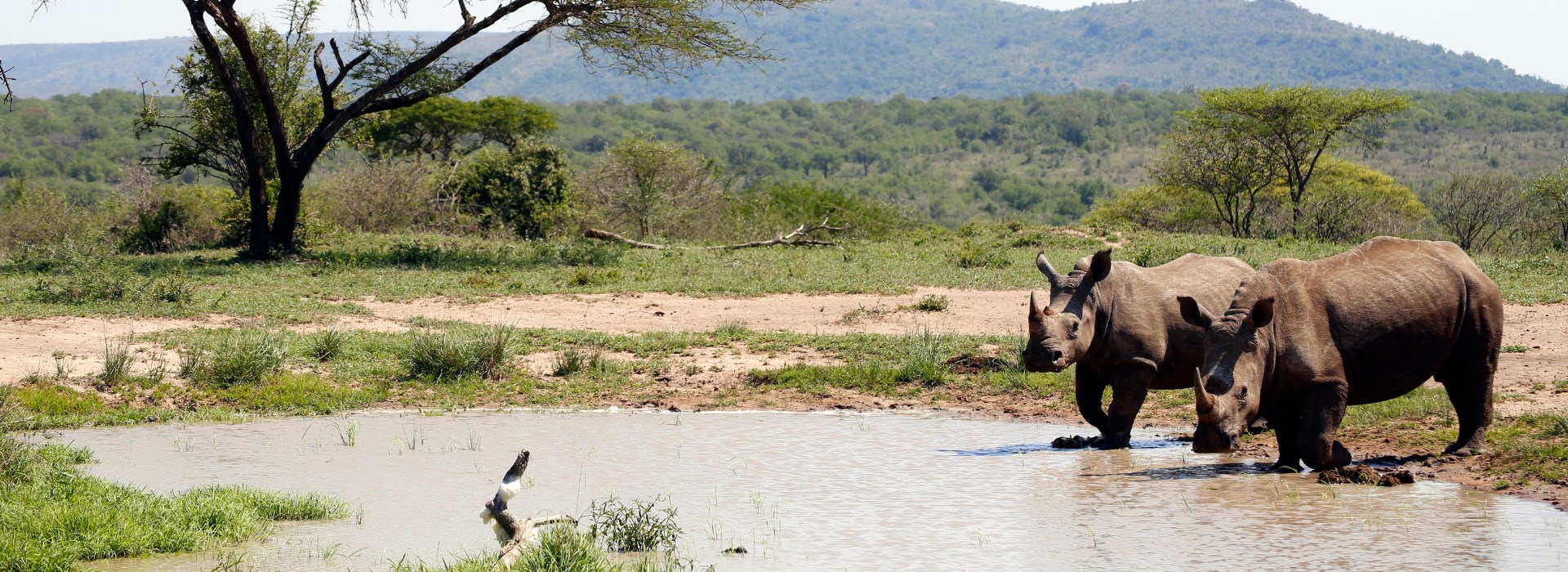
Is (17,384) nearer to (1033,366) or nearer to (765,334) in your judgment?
(765,334)

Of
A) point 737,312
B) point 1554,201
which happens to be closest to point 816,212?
point 1554,201

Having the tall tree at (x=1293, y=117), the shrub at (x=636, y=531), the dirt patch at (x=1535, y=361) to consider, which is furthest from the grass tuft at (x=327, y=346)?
the tall tree at (x=1293, y=117)

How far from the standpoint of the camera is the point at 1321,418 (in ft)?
26.0

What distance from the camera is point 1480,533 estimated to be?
712 cm

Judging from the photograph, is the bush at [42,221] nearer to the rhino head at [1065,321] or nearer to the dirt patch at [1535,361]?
the rhino head at [1065,321]

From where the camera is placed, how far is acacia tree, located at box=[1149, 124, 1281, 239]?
117ft

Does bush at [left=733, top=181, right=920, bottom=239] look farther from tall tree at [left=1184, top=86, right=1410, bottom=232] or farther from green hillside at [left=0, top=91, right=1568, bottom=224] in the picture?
green hillside at [left=0, top=91, right=1568, bottom=224]

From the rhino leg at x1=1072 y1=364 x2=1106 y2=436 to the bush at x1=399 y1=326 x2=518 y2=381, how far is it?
565 cm

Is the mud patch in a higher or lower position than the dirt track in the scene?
higher

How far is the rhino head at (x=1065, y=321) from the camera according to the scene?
862 cm

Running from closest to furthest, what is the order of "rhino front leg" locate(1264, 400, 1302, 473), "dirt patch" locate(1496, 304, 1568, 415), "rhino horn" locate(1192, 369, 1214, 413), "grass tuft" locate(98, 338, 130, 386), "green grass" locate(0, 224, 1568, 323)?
"rhino horn" locate(1192, 369, 1214, 413) → "rhino front leg" locate(1264, 400, 1302, 473) → "dirt patch" locate(1496, 304, 1568, 415) → "grass tuft" locate(98, 338, 130, 386) → "green grass" locate(0, 224, 1568, 323)

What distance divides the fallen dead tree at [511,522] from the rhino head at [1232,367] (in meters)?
3.29

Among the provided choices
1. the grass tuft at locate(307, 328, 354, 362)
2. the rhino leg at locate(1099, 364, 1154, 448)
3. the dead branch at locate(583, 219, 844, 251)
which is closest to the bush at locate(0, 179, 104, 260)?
the dead branch at locate(583, 219, 844, 251)

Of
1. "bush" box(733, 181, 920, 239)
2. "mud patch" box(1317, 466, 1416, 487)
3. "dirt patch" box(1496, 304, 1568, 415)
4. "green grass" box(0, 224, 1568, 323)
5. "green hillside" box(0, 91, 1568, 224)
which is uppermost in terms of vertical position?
"mud patch" box(1317, 466, 1416, 487)
